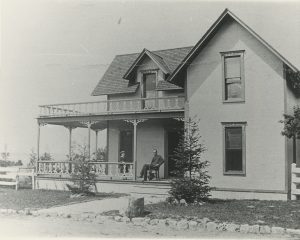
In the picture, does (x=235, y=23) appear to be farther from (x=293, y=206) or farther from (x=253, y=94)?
(x=293, y=206)

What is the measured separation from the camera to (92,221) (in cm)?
1105

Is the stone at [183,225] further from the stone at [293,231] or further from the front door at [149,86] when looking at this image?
the front door at [149,86]

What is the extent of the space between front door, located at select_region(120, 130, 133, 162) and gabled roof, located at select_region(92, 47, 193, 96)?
237 centimetres

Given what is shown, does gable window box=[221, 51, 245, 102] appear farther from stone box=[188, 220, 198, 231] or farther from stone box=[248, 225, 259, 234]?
stone box=[248, 225, 259, 234]

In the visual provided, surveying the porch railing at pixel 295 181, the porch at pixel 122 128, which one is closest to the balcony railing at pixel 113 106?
the porch at pixel 122 128

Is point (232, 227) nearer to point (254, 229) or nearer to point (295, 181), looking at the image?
point (254, 229)

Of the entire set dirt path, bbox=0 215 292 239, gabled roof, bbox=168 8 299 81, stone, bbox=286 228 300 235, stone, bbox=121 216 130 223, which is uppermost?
gabled roof, bbox=168 8 299 81

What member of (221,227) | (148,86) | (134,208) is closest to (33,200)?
(134,208)

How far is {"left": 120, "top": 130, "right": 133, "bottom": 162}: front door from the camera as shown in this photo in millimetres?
22766

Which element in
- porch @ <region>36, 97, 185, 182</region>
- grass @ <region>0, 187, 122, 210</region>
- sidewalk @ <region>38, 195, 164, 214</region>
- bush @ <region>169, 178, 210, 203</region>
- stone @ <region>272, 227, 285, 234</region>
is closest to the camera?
stone @ <region>272, 227, 285, 234</region>

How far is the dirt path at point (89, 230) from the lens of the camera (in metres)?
9.16

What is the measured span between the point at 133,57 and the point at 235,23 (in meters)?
9.93

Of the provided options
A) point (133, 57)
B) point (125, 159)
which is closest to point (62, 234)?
point (125, 159)

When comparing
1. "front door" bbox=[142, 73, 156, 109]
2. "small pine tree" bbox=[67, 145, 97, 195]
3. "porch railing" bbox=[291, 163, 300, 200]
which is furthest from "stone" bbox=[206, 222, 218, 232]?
"front door" bbox=[142, 73, 156, 109]
